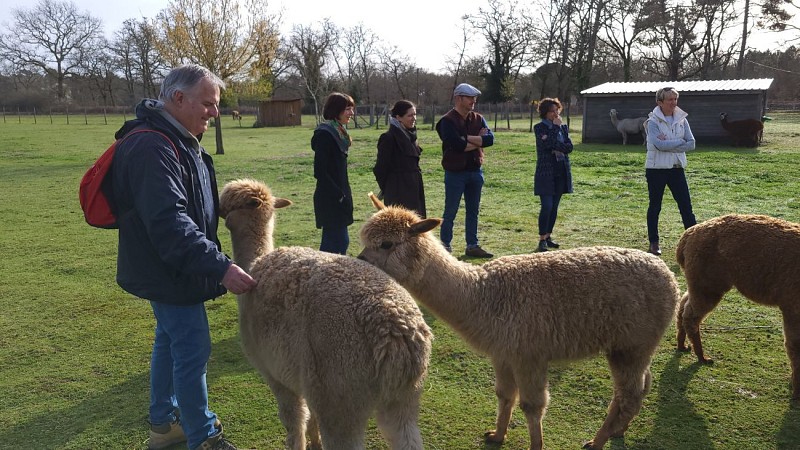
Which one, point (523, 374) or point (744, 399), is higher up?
point (523, 374)

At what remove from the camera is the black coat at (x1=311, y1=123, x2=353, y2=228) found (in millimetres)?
4883

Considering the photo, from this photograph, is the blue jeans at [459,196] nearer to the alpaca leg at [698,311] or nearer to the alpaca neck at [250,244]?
the alpaca leg at [698,311]

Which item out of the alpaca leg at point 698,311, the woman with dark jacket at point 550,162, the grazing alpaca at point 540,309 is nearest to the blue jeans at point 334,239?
the grazing alpaca at point 540,309

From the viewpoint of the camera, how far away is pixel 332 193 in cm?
498

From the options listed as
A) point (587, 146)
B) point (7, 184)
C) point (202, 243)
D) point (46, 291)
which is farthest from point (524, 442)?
point (587, 146)

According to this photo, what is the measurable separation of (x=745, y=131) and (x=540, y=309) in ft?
62.9

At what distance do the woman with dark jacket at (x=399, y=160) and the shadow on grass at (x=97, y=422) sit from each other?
2535mm

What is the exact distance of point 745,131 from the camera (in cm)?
1852

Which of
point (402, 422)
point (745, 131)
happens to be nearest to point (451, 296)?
point (402, 422)

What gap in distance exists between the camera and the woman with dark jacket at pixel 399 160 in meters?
5.71

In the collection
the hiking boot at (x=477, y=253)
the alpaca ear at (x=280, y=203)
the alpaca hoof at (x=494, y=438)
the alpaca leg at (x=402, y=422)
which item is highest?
the alpaca ear at (x=280, y=203)

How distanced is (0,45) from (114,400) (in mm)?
73701

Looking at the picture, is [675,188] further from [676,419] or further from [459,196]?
[676,419]

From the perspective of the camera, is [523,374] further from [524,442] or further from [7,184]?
[7,184]
